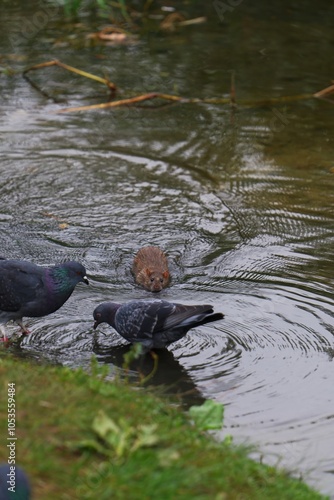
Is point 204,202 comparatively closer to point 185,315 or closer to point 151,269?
point 151,269

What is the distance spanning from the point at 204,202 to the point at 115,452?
7041 mm

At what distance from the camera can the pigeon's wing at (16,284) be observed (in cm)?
838

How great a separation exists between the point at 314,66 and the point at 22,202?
26.2 ft

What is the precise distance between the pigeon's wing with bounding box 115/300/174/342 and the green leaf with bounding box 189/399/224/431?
2.02 meters

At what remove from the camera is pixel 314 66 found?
17.6 meters

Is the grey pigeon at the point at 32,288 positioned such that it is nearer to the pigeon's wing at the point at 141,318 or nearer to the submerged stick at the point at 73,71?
the pigeon's wing at the point at 141,318

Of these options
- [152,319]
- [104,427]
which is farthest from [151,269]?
[104,427]

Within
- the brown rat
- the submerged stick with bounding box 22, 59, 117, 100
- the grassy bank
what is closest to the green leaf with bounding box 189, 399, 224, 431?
the grassy bank

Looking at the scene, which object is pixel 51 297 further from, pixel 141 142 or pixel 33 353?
pixel 141 142

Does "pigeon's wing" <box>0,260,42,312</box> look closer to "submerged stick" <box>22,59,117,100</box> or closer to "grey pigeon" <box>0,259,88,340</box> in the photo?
"grey pigeon" <box>0,259,88,340</box>

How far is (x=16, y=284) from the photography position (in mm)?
8438

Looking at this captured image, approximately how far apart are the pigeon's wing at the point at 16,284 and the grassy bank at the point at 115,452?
236cm

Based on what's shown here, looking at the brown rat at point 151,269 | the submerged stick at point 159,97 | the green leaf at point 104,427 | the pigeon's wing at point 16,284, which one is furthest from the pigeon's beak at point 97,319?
the submerged stick at point 159,97

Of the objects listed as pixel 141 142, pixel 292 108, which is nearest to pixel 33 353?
pixel 141 142
